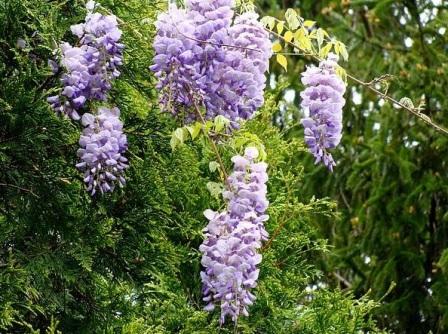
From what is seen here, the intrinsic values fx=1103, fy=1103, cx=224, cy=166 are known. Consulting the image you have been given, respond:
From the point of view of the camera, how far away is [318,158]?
3.10 metres

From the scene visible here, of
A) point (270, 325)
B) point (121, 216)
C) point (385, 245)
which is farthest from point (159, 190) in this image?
point (385, 245)

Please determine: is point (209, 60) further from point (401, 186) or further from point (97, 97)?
point (401, 186)

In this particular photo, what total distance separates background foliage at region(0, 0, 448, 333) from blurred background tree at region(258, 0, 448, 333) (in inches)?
0.7

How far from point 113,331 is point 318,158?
3.53ft

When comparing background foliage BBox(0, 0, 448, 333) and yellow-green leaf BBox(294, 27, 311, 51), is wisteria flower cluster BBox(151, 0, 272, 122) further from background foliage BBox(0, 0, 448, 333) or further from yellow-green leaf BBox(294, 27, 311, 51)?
yellow-green leaf BBox(294, 27, 311, 51)

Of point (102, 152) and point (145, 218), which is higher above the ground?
point (102, 152)

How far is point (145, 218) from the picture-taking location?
11.6ft

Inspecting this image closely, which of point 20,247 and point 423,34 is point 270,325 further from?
point 423,34

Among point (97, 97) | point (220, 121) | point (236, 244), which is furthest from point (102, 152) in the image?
point (236, 244)

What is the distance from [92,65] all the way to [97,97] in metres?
0.09

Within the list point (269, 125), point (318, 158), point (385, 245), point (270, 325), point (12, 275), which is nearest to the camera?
point (318, 158)

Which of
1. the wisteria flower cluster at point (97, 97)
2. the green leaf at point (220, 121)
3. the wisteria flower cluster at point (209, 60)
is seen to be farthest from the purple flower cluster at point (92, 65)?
the green leaf at point (220, 121)

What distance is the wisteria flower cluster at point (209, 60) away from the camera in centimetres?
297

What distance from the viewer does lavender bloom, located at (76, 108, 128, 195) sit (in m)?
2.95
